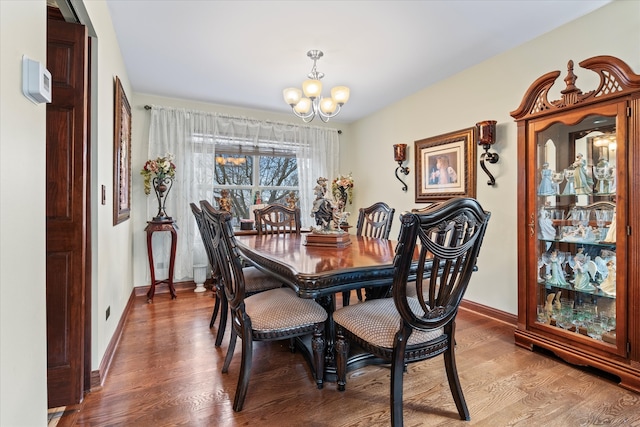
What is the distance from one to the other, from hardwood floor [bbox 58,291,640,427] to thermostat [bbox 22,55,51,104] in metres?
1.50

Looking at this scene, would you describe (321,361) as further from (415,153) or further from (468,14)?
(415,153)

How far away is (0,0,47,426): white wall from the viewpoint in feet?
2.52

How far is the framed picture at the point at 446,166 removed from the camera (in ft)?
10.3

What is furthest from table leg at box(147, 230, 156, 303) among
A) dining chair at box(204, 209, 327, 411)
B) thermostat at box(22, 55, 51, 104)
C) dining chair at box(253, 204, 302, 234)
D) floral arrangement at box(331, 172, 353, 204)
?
thermostat at box(22, 55, 51, 104)

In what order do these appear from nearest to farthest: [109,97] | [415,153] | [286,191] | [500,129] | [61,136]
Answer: [61,136]
[109,97]
[500,129]
[415,153]
[286,191]

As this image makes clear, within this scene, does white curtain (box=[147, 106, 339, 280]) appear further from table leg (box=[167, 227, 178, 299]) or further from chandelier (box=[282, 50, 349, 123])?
chandelier (box=[282, 50, 349, 123])

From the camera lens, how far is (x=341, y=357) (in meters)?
1.73

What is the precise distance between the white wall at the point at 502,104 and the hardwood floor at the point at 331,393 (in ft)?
2.63

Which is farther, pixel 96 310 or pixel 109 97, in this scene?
pixel 109 97

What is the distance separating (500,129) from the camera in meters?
2.85

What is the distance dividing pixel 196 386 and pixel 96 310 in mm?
732

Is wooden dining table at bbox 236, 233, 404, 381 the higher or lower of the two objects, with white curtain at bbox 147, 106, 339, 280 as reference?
lower

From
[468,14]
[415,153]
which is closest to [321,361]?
[468,14]

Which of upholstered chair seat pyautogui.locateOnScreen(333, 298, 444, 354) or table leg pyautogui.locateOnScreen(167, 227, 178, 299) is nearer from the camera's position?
upholstered chair seat pyautogui.locateOnScreen(333, 298, 444, 354)
